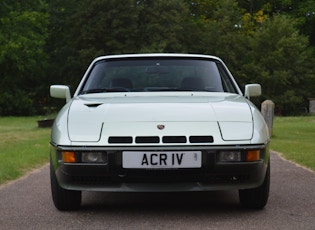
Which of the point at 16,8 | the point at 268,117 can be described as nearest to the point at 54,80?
the point at 16,8

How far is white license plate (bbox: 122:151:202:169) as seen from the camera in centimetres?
459

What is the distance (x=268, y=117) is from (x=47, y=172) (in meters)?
9.00

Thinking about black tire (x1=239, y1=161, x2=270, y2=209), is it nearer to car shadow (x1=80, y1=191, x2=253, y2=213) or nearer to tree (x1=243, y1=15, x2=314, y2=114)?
car shadow (x1=80, y1=191, x2=253, y2=213)

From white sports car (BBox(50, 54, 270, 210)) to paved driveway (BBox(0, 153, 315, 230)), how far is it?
25 cm

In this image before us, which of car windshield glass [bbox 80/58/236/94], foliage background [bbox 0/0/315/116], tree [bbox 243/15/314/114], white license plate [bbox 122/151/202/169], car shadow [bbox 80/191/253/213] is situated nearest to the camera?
white license plate [bbox 122/151/202/169]

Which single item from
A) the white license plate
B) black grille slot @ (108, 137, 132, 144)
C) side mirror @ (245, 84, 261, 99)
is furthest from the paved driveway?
side mirror @ (245, 84, 261, 99)

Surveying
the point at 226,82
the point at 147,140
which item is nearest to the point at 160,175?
the point at 147,140

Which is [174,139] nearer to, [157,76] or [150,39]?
[157,76]

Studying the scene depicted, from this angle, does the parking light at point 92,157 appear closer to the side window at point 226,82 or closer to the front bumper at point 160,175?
the front bumper at point 160,175

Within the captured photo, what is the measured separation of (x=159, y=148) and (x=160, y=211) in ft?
2.63

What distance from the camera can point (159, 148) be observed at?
15.1ft

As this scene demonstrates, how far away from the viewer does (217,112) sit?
4949 mm

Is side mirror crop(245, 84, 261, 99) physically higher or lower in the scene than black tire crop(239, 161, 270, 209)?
higher

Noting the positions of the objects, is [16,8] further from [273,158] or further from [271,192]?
[271,192]
